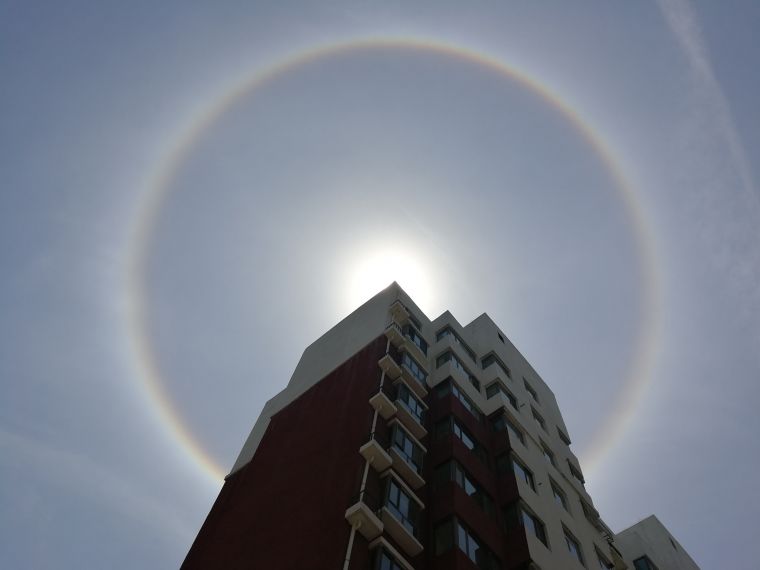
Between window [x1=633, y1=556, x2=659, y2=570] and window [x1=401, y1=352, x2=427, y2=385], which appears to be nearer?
window [x1=401, y1=352, x2=427, y2=385]

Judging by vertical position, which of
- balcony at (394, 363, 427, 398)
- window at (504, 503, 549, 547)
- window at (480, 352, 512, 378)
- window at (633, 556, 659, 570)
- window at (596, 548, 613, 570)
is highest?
window at (480, 352, 512, 378)

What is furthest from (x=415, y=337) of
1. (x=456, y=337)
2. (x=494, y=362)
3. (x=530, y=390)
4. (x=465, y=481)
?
(x=465, y=481)

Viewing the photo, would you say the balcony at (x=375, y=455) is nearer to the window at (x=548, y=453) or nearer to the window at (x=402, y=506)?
the window at (x=402, y=506)

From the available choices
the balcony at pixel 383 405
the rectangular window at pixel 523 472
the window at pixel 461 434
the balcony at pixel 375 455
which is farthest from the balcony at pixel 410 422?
the rectangular window at pixel 523 472

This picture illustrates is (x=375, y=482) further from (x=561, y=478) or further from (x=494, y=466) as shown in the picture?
(x=561, y=478)

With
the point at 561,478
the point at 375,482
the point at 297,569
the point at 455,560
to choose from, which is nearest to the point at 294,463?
the point at 375,482

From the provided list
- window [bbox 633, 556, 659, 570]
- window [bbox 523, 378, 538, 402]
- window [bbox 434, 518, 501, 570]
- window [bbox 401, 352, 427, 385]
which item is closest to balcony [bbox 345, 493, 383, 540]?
window [bbox 434, 518, 501, 570]

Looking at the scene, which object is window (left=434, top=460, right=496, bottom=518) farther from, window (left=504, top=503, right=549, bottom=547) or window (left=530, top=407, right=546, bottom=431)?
window (left=530, top=407, right=546, bottom=431)
